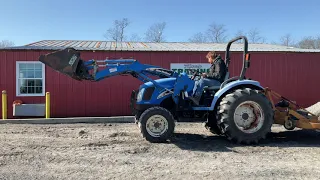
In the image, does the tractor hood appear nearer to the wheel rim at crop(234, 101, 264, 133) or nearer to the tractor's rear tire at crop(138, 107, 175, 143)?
the tractor's rear tire at crop(138, 107, 175, 143)

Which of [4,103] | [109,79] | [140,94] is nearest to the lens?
[140,94]

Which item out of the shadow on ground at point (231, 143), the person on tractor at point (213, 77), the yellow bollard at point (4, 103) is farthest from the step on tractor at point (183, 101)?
the yellow bollard at point (4, 103)

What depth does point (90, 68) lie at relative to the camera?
7496 mm

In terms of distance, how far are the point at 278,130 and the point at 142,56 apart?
6.02 meters

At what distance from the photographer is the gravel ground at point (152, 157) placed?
17.1ft

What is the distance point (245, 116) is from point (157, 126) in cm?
206

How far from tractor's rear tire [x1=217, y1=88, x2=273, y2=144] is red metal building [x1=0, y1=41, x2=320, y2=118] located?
19.6 ft

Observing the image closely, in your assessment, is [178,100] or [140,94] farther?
[140,94]

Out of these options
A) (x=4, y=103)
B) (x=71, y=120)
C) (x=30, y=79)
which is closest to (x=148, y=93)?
(x=71, y=120)

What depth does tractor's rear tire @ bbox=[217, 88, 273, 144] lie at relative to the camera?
7.24 metres

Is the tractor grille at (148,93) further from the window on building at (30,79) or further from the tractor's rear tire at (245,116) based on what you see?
the window on building at (30,79)

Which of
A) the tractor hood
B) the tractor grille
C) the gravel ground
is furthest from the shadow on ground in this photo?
the tractor hood

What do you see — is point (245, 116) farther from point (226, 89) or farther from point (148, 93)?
point (148, 93)

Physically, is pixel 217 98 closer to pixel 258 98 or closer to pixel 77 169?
pixel 258 98
